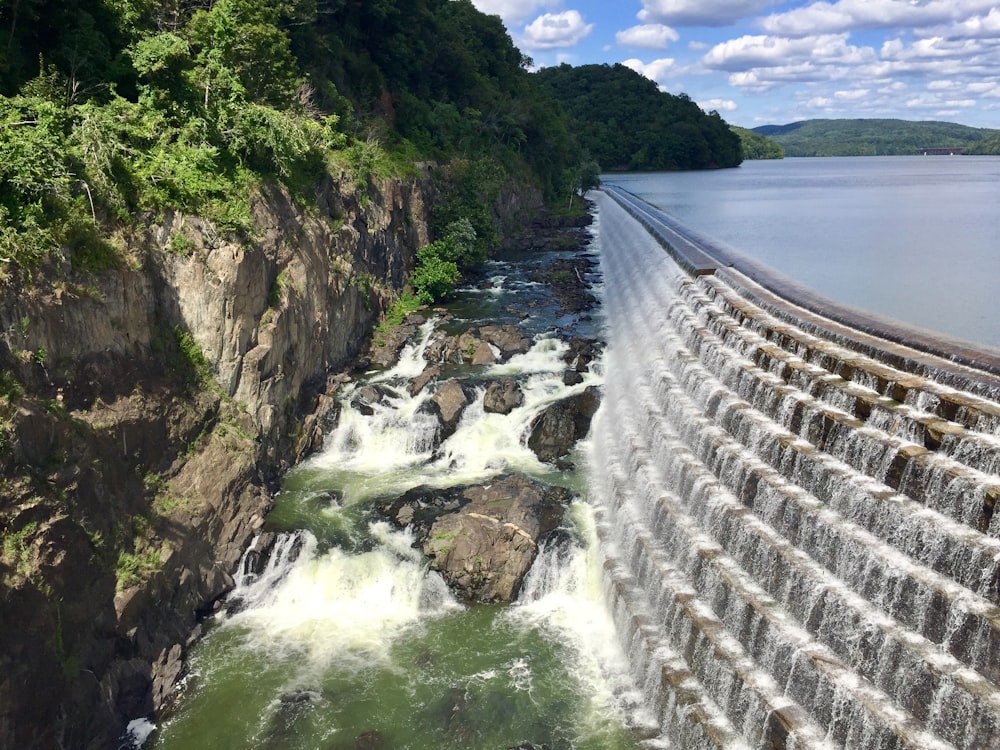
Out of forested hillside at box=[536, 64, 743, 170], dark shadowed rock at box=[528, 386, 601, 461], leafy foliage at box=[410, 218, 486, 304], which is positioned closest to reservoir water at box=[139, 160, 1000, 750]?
dark shadowed rock at box=[528, 386, 601, 461]

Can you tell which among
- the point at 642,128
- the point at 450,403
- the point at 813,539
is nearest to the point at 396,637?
the point at 450,403

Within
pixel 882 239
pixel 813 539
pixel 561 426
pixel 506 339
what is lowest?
pixel 813 539

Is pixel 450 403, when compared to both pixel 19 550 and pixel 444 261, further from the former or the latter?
pixel 444 261

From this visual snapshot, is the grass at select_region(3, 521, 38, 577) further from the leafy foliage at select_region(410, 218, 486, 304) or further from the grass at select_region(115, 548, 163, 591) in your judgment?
the leafy foliage at select_region(410, 218, 486, 304)

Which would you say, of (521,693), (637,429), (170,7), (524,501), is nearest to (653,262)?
(637,429)

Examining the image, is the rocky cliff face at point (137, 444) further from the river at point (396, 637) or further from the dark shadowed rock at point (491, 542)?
the dark shadowed rock at point (491, 542)

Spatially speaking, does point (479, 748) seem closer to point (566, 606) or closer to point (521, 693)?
point (521, 693)
